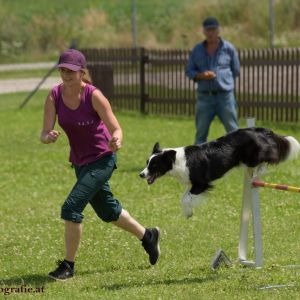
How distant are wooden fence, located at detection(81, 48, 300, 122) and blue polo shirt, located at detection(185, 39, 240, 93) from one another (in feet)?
17.9

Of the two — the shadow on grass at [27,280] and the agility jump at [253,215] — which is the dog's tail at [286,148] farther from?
the shadow on grass at [27,280]

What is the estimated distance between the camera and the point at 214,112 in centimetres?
1290

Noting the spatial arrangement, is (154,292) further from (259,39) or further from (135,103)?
(259,39)

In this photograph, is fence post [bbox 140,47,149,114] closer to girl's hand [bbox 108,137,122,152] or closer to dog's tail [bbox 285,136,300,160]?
dog's tail [bbox 285,136,300,160]

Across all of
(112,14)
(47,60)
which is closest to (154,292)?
(47,60)

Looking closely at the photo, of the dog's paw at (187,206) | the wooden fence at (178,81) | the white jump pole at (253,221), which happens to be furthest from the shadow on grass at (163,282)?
the wooden fence at (178,81)

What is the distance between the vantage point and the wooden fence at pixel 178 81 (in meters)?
18.3

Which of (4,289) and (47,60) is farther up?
(4,289)

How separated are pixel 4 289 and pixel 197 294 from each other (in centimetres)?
144

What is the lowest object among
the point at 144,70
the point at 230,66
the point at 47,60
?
the point at 47,60

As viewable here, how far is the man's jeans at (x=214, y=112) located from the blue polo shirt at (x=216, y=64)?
0.12 m

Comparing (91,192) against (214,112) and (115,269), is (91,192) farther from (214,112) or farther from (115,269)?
(214,112)

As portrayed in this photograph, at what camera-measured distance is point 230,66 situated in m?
12.9

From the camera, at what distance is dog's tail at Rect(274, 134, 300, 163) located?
7.64m
